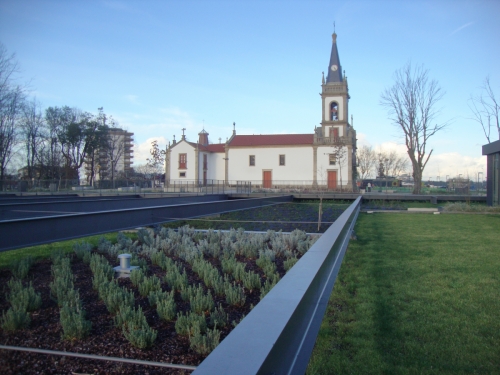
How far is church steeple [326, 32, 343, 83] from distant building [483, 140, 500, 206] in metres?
33.9

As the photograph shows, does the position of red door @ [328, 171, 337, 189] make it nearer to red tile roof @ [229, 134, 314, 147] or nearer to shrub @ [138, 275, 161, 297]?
red tile roof @ [229, 134, 314, 147]

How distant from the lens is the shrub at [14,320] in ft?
10.7

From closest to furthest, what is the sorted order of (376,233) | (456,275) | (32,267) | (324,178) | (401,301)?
(401,301), (32,267), (456,275), (376,233), (324,178)

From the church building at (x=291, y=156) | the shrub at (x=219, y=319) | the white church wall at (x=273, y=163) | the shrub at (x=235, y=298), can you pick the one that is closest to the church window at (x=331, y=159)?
the church building at (x=291, y=156)

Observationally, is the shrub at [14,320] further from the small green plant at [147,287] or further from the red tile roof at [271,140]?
the red tile roof at [271,140]

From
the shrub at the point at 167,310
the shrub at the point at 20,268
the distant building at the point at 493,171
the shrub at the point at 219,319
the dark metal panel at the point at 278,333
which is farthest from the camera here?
the distant building at the point at 493,171

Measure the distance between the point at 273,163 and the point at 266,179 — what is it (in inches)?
94.8

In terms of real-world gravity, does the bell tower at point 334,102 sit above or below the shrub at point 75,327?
above

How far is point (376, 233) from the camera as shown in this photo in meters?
11.6

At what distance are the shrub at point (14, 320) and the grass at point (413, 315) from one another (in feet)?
7.36

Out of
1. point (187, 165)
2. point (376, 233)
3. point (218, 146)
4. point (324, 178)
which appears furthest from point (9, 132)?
point (376, 233)

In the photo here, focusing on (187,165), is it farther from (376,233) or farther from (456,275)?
(456,275)

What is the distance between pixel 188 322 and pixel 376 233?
9222mm

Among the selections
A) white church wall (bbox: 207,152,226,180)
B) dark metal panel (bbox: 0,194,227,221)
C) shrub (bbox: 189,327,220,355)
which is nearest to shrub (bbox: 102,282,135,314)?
shrub (bbox: 189,327,220,355)
